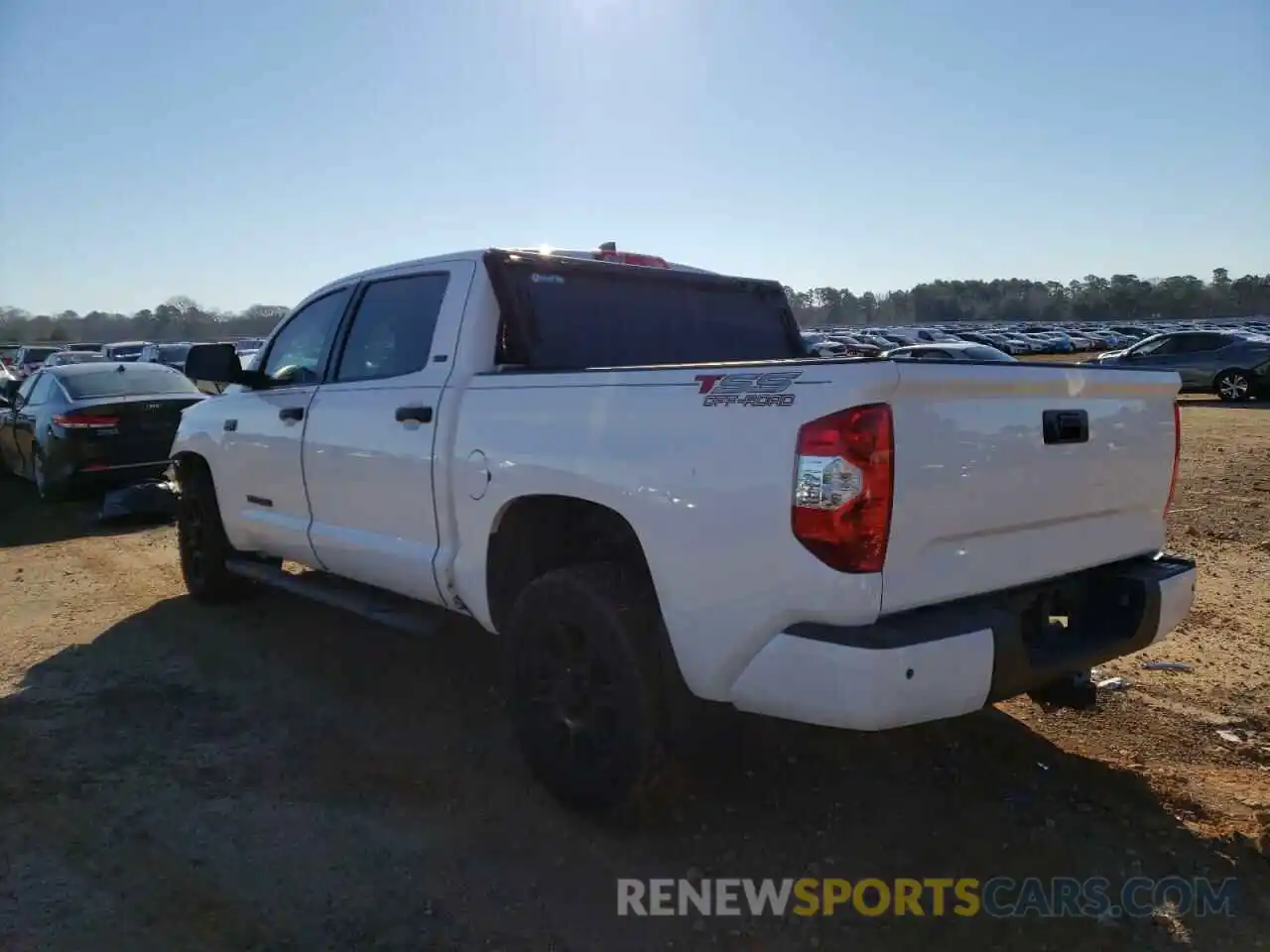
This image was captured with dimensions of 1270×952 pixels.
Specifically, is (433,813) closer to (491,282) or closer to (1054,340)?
(491,282)

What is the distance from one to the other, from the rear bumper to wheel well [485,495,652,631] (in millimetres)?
903

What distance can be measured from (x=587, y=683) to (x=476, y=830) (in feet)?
2.18

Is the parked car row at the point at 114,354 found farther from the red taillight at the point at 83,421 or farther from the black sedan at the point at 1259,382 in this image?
the black sedan at the point at 1259,382

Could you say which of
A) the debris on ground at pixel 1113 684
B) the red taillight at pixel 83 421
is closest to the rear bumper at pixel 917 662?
the debris on ground at pixel 1113 684

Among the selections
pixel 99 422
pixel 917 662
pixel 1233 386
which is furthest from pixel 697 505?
pixel 1233 386

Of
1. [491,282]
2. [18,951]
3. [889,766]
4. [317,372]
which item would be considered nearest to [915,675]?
[889,766]

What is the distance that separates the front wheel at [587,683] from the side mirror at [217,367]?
Result: 107 inches

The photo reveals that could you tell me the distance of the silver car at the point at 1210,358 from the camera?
62.8 feet

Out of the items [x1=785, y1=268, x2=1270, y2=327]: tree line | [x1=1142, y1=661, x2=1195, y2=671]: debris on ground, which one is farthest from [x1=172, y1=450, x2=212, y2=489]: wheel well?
[x1=785, y1=268, x2=1270, y2=327]: tree line

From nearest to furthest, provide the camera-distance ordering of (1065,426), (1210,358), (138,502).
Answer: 1. (1065,426)
2. (138,502)
3. (1210,358)

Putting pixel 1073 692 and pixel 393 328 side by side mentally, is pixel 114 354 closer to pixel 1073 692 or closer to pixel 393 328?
pixel 393 328

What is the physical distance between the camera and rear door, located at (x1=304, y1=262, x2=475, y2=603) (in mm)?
3980

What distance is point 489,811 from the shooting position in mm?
3420

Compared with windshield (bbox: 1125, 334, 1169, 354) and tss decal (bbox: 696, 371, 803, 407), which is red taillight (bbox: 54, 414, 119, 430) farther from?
windshield (bbox: 1125, 334, 1169, 354)
